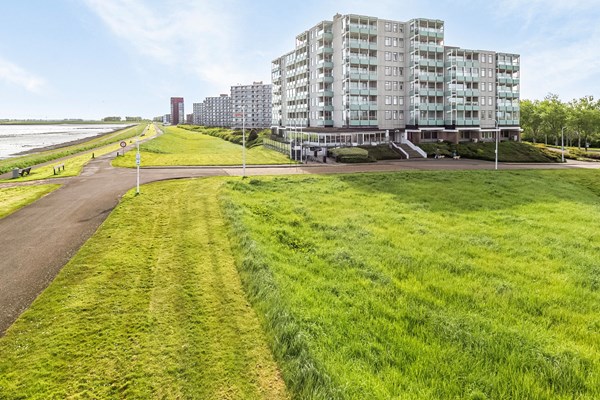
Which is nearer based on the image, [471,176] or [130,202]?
[130,202]

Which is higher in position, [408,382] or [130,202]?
[130,202]

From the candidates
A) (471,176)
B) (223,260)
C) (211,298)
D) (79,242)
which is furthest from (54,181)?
(471,176)

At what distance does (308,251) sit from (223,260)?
14.8 feet

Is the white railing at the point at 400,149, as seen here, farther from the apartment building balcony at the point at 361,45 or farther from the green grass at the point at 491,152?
the apartment building balcony at the point at 361,45

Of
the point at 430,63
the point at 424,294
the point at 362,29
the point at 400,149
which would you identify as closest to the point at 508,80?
the point at 430,63

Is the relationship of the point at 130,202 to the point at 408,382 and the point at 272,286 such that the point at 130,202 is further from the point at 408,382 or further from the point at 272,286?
the point at 408,382

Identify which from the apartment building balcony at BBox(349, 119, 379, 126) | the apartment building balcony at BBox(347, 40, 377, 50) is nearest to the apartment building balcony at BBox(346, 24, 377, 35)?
the apartment building balcony at BBox(347, 40, 377, 50)

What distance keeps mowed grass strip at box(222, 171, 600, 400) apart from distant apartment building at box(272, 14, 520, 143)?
53.3 metres

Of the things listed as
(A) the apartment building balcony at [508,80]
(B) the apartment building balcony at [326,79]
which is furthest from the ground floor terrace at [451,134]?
(B) the apartment building balcony at [326,79]

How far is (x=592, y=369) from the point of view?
9.96m

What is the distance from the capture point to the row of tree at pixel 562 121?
108 meters

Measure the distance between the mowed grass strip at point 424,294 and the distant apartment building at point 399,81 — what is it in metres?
53.3

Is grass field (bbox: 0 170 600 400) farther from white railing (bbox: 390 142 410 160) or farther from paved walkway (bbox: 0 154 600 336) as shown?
white railing (bbox: 390 142 410 160)

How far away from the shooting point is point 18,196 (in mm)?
28031
